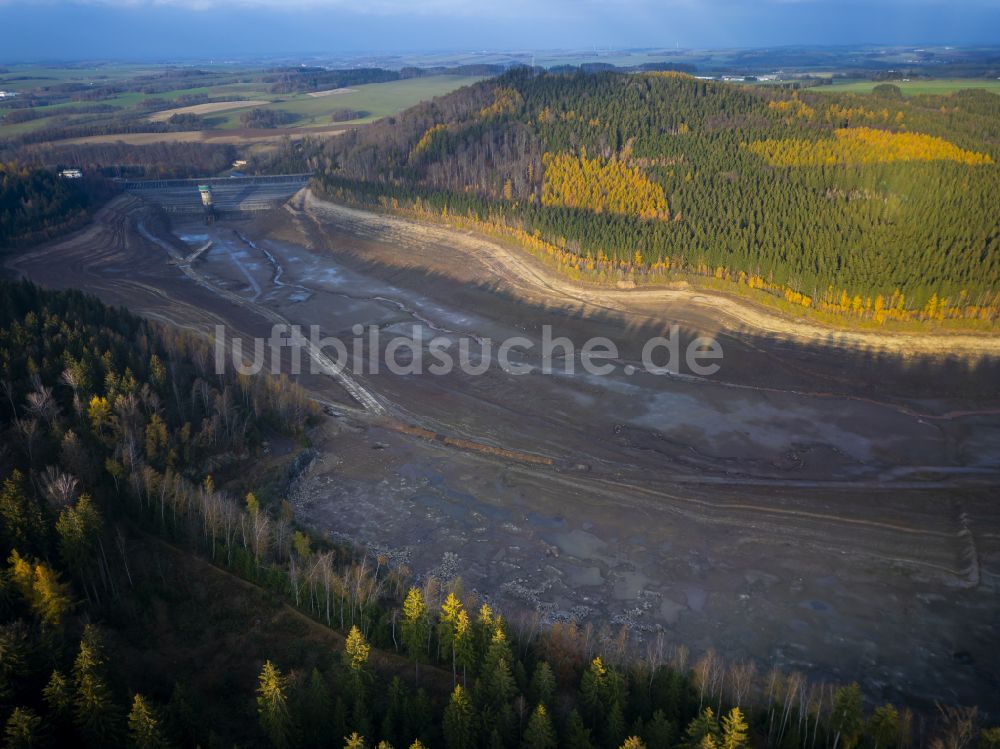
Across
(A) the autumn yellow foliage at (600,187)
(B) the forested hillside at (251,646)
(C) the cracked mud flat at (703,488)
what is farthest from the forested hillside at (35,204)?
(A) the autumn yellow foliage at (600,187)

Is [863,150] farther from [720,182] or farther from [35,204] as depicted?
[35,204]

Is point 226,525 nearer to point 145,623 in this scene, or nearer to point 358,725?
point 145,623

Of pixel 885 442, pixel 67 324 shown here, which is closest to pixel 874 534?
pixel 885 442

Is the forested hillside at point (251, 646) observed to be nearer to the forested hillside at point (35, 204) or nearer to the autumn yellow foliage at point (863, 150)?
the forested hillside at point (35, 204)

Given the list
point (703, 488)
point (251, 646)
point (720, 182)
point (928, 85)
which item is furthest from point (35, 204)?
point (928, 85)

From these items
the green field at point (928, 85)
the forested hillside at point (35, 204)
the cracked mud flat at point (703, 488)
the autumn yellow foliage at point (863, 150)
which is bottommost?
the cracked mud flat at point (703, 488)

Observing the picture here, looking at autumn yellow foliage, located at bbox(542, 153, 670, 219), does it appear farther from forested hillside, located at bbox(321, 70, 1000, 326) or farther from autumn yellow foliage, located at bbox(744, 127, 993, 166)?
autumn yellow foliage, located at bbox(744, 127, 993, 166)
